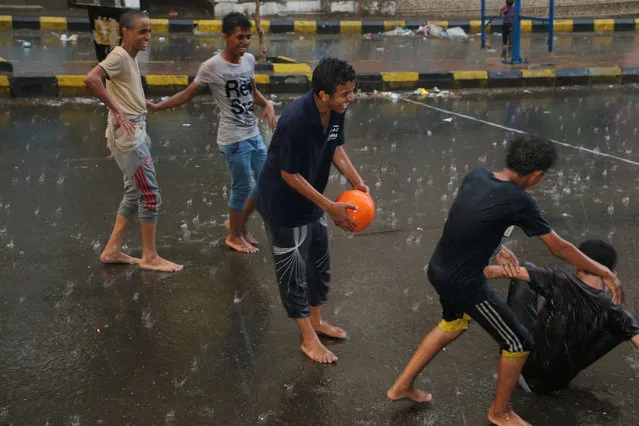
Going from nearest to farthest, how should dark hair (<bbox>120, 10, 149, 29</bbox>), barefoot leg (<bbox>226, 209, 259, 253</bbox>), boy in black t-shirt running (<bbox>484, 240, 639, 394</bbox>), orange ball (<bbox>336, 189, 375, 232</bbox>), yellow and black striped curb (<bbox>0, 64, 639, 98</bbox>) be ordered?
boy in black t-shirt running (<bbox>484, 240, 639, 394</bbox>)
orange ball (<bbox>336, 189, 375, 232</bbox>)
dark hair (<bbox>120, 10, 149, 29</bbox>)
barefoot leg (<bbox>226, 209, 259, 253</bbox>)
yellow and black striped curb (<bbox>0, 64, 639, 98</bbox>)

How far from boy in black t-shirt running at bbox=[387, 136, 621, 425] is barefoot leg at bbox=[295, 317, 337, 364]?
0.85 metres

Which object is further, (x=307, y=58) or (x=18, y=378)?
(x=307, y=58)

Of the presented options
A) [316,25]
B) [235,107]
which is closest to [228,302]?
[235,107]

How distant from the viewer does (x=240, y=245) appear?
555 cm

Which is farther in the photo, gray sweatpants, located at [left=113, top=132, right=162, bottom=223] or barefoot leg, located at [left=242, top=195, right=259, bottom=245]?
barefoot leg, located at [left=242, top=195, right=259, bottom=245]

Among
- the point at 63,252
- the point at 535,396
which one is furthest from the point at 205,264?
the point at 535,396

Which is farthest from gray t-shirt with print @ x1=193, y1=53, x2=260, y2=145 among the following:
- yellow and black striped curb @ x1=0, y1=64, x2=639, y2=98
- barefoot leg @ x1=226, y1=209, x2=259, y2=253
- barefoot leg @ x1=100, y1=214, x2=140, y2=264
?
yellow and black striped curb @ x1=0, y1=64, x2=639, y2=98

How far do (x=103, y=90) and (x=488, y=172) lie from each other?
8.35 feet

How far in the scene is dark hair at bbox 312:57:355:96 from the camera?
357 centimetres

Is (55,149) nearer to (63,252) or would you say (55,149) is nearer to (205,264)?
(63,252)

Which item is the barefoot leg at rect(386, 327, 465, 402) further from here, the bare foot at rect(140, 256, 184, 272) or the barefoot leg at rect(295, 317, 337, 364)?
the bare foot at rect(140, 256, 184, 272)

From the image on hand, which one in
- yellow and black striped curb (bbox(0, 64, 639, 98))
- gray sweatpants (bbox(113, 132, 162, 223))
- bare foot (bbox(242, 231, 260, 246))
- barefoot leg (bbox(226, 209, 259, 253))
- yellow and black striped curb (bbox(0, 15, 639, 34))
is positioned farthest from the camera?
yellow and black striped curb (bbox(0, 15, 639, 34))

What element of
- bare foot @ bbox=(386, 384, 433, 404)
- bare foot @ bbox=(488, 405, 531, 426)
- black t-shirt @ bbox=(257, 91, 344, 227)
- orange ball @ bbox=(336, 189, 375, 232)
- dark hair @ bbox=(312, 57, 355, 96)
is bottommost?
bare foot @ bbox=(488, 405, 531, 426)

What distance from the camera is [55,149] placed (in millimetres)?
8062
